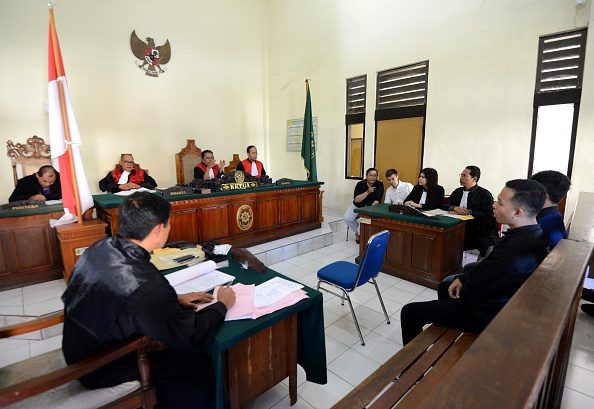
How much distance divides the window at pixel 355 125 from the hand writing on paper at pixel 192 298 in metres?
Answer: 5.07

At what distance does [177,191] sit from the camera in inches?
149

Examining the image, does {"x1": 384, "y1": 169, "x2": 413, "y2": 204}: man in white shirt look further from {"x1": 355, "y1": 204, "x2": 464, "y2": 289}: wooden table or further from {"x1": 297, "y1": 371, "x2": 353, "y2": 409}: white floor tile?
{"x1": 297, "y1": 371, "x2": 353, "y2": 409}: white floor tile

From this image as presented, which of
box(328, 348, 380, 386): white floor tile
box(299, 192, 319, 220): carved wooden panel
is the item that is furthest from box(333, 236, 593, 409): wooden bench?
box(299, 192, 319, 220): carved wooden panel

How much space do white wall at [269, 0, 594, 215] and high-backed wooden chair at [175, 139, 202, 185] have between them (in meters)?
2.47

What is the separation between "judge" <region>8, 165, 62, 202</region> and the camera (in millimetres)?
3955

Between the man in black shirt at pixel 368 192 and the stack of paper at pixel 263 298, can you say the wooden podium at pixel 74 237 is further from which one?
the man in black shirt at pixel 368 192

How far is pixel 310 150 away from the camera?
567 cm

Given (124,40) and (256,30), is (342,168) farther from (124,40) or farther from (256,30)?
(124,40)

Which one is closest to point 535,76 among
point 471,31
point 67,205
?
point 471,31

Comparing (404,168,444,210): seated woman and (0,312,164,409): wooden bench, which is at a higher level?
(404,168,444,210): seated woman

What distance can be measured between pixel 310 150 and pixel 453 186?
242 cm

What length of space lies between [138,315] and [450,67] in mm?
5261

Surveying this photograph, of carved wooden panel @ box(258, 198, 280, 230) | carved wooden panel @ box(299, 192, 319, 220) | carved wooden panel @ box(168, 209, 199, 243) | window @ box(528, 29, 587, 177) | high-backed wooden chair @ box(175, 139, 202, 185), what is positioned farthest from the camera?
high-backed wooden chair @ box(175, 139, 202, 185)

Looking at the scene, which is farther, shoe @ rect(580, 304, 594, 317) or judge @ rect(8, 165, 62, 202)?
judge @ rect(8, 165, 62, 202)
